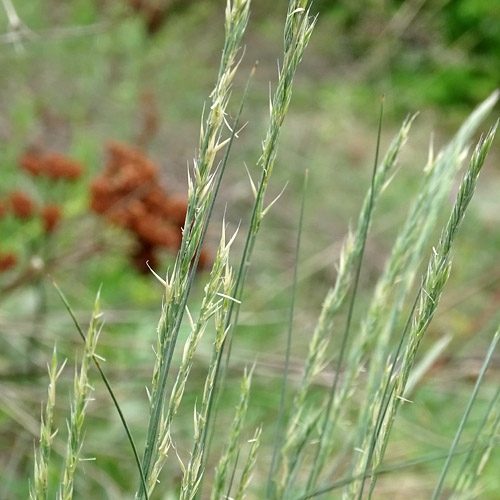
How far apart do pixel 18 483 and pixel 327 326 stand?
903 millimetres

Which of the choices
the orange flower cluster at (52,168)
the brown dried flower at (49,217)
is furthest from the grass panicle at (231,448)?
Result: the orange flower cluster at (52,168)

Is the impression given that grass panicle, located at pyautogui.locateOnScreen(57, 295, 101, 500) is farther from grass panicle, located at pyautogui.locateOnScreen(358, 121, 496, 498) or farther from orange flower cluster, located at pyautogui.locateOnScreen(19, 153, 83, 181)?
orange flower cluster, located at pyautogui.locateOnScreen(19, 153, 83, 181)

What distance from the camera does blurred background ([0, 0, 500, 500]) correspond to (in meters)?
1.52

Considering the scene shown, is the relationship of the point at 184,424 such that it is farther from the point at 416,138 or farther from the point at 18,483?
the point at 416,138

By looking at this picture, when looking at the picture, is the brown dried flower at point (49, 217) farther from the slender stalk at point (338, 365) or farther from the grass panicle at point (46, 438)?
the grass panicle at point (46, 438)

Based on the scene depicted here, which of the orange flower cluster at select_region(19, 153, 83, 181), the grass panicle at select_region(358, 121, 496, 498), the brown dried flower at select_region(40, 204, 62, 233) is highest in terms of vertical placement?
the grass panicle at select_region(358, 121, 496, 498)

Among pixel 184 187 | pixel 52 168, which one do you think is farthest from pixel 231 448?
pixel 184 187

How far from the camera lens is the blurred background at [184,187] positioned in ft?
5.00

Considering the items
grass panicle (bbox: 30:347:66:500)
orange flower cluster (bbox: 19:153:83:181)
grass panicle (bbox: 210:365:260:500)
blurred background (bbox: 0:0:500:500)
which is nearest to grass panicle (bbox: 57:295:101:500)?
grass panicle (bbox: 30:347:66:500)

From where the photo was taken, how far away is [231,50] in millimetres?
410

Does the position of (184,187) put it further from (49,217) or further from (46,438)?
(46,438)

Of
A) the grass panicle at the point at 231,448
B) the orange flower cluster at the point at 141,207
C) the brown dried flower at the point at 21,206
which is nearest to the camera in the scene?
the grass panicle at the point at 231,448

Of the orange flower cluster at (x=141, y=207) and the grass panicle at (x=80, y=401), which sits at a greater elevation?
the grass panicle at (x=80, y=401)

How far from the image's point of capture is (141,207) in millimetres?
1527
